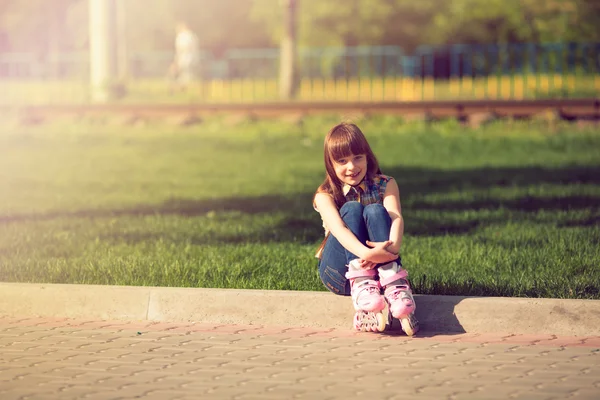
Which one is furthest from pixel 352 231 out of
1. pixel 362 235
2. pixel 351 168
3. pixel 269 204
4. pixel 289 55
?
A: pixel 289 55

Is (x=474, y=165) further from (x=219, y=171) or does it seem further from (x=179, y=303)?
(x=179, y=303)

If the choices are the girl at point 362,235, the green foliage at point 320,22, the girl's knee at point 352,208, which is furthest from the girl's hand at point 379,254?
the green foliage at point 320,22

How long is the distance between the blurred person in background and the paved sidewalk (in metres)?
18.5

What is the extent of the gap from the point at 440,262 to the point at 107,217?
3.61m

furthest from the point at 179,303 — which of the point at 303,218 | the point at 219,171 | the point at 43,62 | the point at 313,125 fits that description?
the point at 43,62

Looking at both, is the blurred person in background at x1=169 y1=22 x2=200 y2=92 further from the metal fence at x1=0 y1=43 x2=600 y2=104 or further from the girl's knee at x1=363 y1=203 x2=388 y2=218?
the girl's knee at x1=363 y1=203 x2=388 y2=218

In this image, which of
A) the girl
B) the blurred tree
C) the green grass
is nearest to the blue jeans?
the girl

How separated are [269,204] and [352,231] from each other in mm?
4899

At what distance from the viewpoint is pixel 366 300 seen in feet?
18.1

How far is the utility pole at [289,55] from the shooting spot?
22016mm

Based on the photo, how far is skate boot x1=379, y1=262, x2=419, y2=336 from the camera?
5461 mm

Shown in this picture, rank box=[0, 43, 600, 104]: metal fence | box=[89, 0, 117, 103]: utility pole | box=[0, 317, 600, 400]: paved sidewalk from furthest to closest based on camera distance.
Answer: box=[89, 0, 117, 103]: utility pole
box=[0, 43, 600, 104]: metal fence
box=[0, 317, 600, 400]: paved sidewalk

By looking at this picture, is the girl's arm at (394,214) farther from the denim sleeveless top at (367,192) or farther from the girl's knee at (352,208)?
the girl's knee at (352,208)

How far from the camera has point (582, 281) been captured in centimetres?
635
